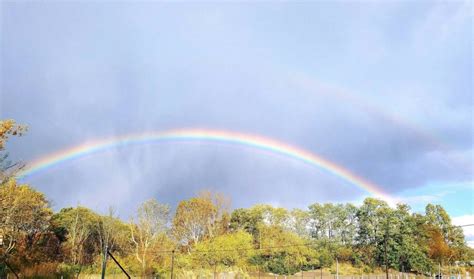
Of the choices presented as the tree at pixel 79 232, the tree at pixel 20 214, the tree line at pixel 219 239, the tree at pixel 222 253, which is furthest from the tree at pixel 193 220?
the tree at pixel 20 214

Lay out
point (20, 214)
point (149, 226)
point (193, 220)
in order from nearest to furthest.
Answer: point (20, 214)
point (149, 226)
point (193, 220)

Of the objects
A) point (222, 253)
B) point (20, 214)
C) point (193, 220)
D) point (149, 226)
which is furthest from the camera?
point (193, 220)

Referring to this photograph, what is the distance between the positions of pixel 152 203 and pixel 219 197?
10.9 meters

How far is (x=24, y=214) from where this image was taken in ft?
88.1

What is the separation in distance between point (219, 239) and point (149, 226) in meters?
8.61

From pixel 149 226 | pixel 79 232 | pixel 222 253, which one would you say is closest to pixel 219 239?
pixel 222 253

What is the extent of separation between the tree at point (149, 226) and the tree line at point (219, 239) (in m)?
0.11

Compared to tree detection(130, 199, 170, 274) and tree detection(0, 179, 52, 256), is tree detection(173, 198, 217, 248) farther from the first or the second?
tree detection(0, 179, 52, 256)

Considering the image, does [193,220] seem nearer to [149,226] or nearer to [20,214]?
[149,226]

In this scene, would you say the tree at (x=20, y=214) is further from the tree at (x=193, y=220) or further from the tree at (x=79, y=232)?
the tree at (x=193, y=220)

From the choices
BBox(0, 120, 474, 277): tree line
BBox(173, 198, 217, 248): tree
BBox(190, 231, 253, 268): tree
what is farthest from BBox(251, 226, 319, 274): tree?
BBox(173, 198, 217, 248): tree

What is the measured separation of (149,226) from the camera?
41812mm

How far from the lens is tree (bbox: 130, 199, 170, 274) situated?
40.8 metres

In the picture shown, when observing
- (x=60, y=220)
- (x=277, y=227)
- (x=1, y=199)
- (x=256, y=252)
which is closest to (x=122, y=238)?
(x=60, y=220)
